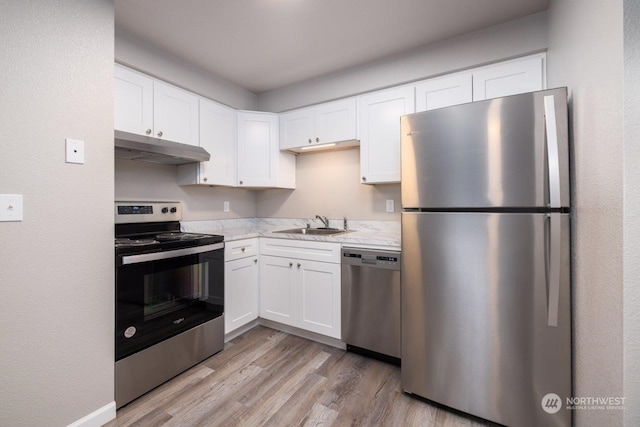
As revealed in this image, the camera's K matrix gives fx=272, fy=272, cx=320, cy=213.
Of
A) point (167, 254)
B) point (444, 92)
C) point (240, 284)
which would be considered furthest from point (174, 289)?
point (444, 92)

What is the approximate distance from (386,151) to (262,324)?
2.08m

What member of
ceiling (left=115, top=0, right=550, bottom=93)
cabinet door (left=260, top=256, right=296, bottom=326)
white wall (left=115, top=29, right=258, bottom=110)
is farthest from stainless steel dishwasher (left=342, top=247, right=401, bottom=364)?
white wall (left=115, top=29, right=258, bottom=110)

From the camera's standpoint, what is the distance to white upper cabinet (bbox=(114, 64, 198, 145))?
1970mm

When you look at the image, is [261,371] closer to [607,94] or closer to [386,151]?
[386,151]

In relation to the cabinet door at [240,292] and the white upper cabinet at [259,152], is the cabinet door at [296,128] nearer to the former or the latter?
the white upper cabinet at [259,152]

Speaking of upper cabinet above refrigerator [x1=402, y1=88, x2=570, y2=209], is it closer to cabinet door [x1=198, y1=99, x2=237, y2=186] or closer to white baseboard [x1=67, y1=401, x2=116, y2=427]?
cabinet door [x1=198, y1=99, x2=237, y2=186]

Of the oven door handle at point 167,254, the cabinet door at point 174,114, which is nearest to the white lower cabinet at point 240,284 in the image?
the oven door handle at point 167,254

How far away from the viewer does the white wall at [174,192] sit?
2201 millimetres

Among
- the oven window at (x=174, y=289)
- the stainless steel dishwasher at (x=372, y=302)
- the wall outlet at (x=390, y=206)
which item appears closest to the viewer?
the oven window at (x=174, y=289)

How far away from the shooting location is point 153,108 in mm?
2162

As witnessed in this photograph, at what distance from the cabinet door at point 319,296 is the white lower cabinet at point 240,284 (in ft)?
1.51

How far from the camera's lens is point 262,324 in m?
2.77

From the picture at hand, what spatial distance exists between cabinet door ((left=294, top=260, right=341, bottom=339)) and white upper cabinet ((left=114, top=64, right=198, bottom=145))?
1.54 meters

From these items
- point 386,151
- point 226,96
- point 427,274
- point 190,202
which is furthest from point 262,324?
point 226,96
